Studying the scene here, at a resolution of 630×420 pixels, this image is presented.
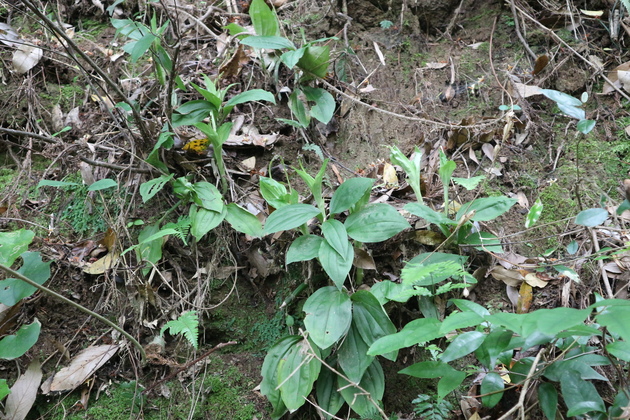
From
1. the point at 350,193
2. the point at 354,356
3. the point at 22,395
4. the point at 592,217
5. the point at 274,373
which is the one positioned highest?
the point at 592,217

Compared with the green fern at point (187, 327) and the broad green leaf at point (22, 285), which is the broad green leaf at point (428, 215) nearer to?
the green fern at point (187, 327)

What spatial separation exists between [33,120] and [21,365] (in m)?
1.67

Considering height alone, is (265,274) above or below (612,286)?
below

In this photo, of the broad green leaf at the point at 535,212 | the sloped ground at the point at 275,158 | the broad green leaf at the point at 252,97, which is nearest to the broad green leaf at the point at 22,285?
the sloped ground at the point at 275,158

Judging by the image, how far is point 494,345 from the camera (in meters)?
1.69

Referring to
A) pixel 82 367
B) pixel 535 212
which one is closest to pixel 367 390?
pixel 535 212

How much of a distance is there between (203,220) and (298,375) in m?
0.95

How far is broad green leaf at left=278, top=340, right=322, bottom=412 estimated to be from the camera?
1.98 meters

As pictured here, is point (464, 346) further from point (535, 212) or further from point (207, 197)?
point (207, 197)

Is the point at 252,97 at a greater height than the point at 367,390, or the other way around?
the point at 252,97

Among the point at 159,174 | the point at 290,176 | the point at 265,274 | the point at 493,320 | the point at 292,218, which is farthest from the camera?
the point at 290,176

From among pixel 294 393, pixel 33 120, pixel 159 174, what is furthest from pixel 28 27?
pixel 294 393

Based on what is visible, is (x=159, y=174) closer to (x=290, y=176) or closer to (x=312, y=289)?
(x=290, y=176)

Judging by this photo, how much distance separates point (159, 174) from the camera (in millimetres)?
2697
